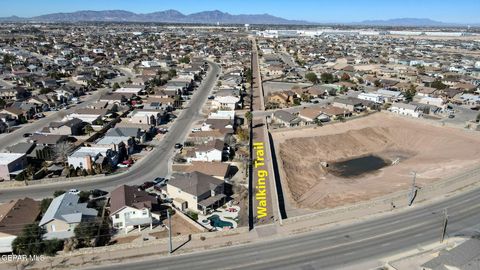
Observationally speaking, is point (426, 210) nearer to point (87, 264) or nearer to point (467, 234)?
point (467, 234)

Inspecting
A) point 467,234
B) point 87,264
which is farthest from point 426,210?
point 87,264

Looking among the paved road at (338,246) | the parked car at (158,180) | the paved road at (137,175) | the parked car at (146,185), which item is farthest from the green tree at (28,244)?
the parked car at (158,180)

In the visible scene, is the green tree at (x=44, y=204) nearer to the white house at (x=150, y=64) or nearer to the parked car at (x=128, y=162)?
the parked car at (x=128, y=162)

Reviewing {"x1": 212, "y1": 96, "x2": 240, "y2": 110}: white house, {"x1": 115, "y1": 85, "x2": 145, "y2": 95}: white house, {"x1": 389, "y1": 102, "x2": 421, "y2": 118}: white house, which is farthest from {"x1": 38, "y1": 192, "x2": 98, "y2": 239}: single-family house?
{"x1": 389, "y1": 102, "x2": 421, "y2": 118}: white house

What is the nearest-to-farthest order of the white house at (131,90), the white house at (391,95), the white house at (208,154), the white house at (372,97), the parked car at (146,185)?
the parked car at (146,185) → the white house at (208,154) → the white house at (372,97) → the white house at (131,90) → the white house at (391,95)

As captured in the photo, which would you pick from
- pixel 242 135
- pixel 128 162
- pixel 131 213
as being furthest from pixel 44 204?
pixel 242 135

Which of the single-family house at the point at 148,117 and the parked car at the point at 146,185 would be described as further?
the single-family house at the point at 148,117

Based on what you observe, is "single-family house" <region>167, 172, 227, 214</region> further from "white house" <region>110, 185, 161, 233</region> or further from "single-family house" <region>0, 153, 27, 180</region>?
"single-family house" <region>0, 153, 27, 180</region>
